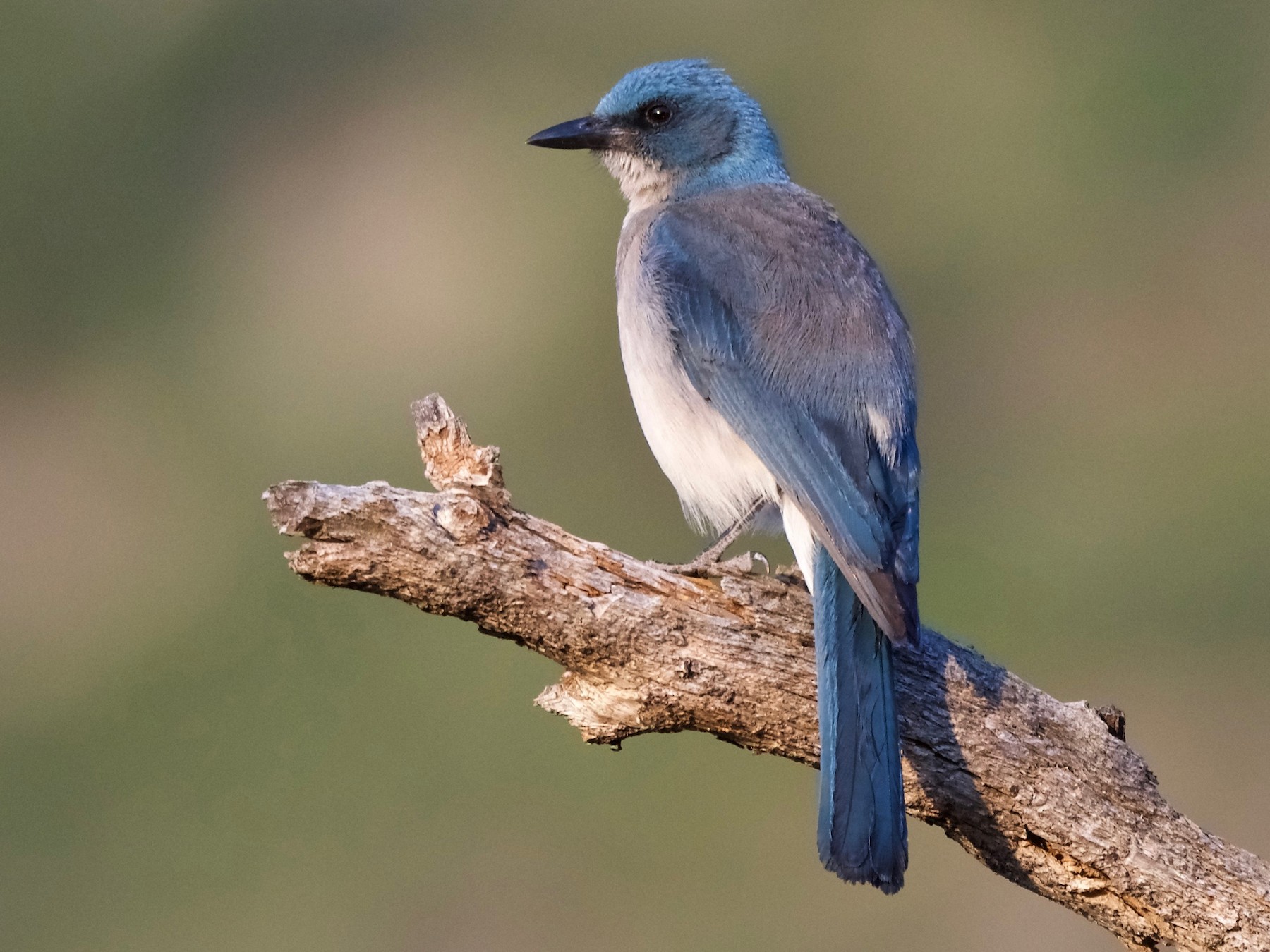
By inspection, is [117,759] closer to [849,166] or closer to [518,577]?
[518,577]

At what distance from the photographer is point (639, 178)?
6.22 m

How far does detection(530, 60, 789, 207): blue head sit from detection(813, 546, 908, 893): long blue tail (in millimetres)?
2215

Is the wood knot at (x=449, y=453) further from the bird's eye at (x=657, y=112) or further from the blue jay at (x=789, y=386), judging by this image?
the bird's eye at (x=657, y=112)

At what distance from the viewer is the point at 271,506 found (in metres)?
4.00

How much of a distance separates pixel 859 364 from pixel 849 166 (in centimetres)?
737

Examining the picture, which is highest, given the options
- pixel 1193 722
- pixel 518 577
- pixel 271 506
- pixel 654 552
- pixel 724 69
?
pixel 724 69

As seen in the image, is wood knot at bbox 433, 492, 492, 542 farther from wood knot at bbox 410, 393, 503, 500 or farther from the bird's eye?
the bird's eye

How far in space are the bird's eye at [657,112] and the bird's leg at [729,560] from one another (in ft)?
6.00

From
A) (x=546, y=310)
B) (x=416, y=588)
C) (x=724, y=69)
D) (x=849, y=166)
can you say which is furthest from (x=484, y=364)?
(x=416, y=588)

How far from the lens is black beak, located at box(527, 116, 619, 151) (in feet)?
20.4

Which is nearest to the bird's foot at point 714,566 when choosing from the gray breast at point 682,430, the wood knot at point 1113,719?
the gray breast at point 682,430

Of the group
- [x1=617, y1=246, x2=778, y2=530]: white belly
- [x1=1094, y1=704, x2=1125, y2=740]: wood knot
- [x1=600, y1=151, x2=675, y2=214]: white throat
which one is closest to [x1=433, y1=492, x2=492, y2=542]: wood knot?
[x1=617, y1=246, x2=778, y2=530]: white belly

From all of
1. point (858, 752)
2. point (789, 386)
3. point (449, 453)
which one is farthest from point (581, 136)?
point (858, 752)

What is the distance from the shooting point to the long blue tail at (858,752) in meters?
4.17
